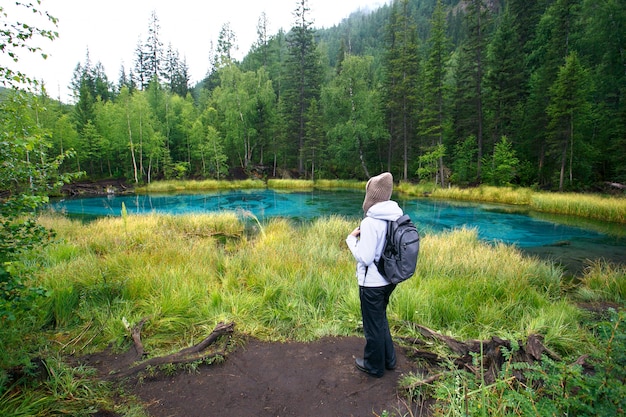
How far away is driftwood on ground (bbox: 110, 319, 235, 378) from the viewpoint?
3.06 m

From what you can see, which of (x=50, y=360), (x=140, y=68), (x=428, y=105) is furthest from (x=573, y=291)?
(x=140, y=68)

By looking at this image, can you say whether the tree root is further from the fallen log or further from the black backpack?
the black backpack

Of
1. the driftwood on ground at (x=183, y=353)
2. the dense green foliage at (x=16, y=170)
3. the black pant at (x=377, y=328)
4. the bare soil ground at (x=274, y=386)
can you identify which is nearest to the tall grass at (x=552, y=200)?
the bare soil ground at (x=274, y=386)

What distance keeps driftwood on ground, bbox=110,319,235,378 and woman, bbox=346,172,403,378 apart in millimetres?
1686

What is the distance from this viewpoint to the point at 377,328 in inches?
115

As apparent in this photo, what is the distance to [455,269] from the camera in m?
6.25

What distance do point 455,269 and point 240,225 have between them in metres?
8.49

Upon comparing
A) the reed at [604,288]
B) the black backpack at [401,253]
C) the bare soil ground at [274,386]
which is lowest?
the reed at [604,288]

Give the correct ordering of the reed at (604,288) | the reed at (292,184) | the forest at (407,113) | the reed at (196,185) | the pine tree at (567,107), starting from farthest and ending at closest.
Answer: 1. the reed at (292,184)
2. the reed at (196,185)
3. the forest at (407,113)
4. the pine tree at (567,107)
5. the reed at (604,288)

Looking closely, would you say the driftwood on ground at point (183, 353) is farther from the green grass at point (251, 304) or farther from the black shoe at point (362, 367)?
the black shoe at point (362, 367)

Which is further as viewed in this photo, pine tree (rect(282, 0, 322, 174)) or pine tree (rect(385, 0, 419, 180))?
Result: pine tree (rect(282, 0, 322, 174))

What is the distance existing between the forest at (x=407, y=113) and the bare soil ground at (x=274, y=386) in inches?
761

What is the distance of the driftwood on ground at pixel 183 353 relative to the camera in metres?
3.06

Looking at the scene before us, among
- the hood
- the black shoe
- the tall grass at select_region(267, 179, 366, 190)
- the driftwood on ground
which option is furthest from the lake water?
the tall grass at select_region(267, 179, 366, 190)
